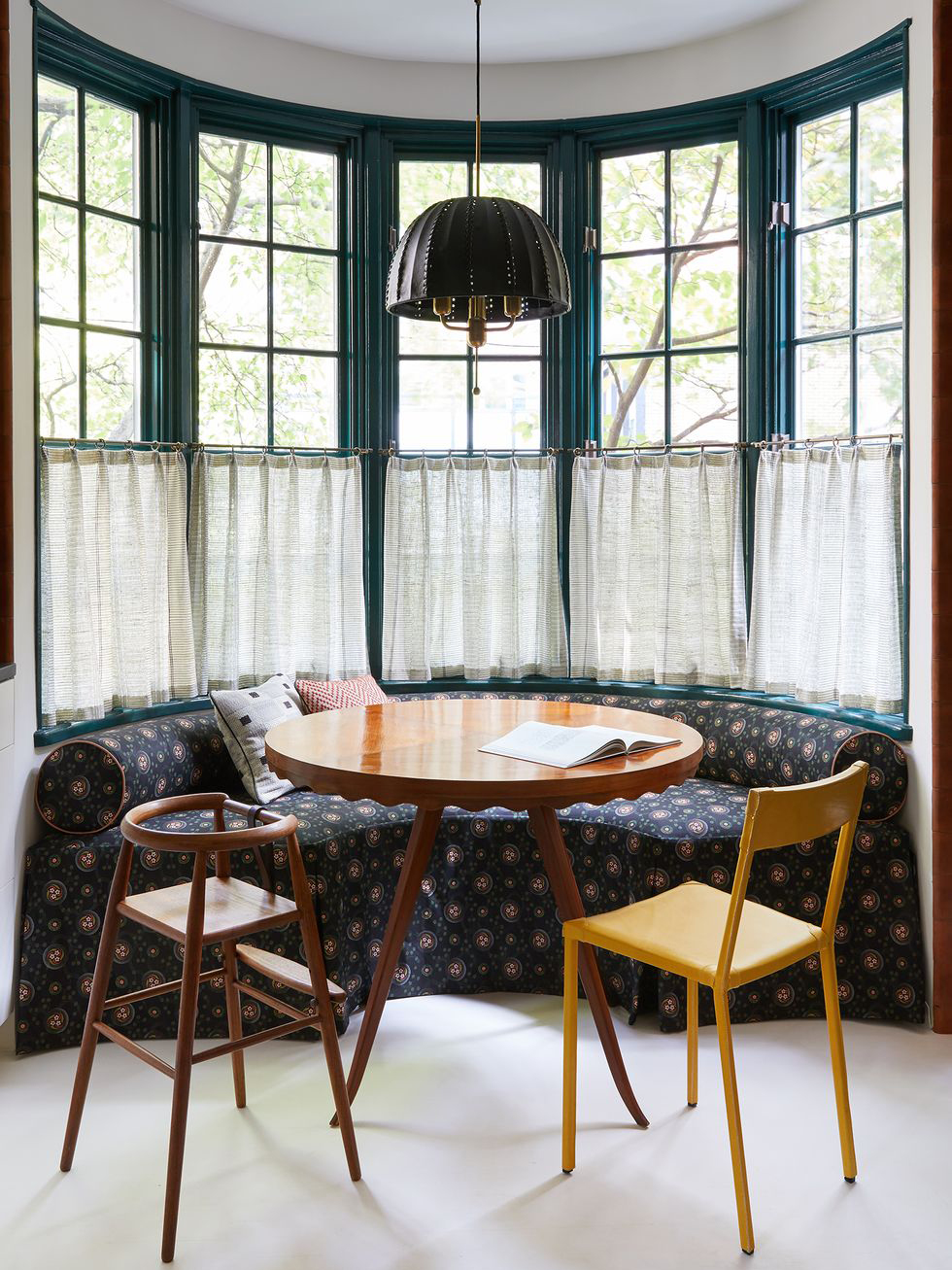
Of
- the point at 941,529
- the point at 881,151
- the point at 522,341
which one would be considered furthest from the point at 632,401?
the point at 941,529

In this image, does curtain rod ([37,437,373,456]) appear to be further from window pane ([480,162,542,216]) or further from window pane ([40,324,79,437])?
window pane ([480,162,542,216])

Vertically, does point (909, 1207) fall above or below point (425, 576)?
below

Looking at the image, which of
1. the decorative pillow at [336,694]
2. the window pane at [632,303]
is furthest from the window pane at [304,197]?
the decorative pillow at [336,694]

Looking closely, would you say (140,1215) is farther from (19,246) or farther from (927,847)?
(19,246)

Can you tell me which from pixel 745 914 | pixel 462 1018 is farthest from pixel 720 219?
pixel 462 1018

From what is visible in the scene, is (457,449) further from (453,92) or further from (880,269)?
(880,269)

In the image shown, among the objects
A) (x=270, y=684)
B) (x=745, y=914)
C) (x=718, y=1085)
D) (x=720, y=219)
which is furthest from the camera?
(x=720, y=219)

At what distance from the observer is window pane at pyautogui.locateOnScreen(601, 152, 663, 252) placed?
4238mm

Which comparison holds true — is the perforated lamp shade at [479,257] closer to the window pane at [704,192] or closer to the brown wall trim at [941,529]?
the brown wall trim at [941,529]

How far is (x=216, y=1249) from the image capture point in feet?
7.29

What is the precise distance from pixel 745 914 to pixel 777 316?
7.67 feet

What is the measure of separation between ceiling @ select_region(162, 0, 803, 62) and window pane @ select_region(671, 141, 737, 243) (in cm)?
40

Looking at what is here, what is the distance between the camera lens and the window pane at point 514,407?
4371 mm

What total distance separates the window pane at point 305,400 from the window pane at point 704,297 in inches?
52.4
